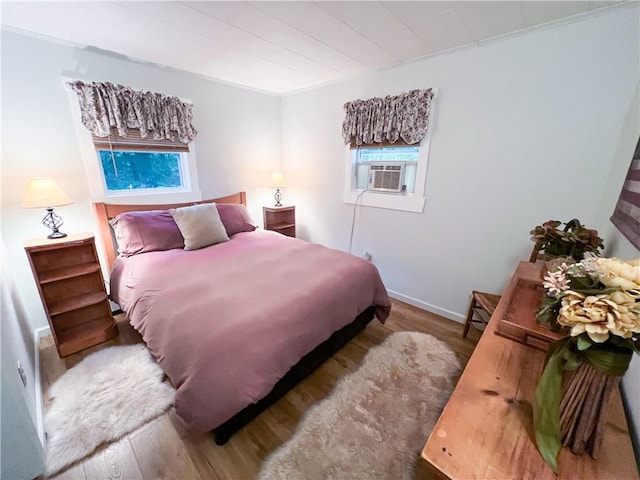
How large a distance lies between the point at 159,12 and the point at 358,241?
2526 mm

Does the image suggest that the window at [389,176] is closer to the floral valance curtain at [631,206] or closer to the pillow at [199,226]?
the floral valance curtain at [631,206]

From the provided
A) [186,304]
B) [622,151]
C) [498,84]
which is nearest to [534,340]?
[622,151]

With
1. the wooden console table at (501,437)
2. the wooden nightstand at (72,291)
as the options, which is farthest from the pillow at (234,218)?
the wooden console table at (501,437)

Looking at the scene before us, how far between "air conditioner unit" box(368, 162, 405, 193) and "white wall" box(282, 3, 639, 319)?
26 centimetres

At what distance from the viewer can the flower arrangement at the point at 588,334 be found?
51 cm

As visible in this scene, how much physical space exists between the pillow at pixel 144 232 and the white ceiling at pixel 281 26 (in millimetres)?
1373

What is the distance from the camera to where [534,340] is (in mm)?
910

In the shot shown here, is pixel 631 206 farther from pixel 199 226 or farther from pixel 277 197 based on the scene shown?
pixel 277 197

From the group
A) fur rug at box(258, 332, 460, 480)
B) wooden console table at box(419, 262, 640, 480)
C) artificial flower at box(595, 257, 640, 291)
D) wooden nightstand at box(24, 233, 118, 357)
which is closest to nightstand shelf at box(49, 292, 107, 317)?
wooden nightstand at box(24, 233, 118, 357)

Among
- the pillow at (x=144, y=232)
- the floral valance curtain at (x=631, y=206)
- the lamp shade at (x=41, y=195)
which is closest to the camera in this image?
the floral valance curtain at (x=631, y=206)

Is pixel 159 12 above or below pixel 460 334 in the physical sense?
above

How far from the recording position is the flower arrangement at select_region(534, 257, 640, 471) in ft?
1.68

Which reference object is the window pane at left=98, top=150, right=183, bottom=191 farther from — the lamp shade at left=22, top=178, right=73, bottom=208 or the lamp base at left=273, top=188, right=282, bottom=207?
the lamp base at left=273, top=188, right=282, bottom=207

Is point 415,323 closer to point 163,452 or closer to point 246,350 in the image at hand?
point 246,350
